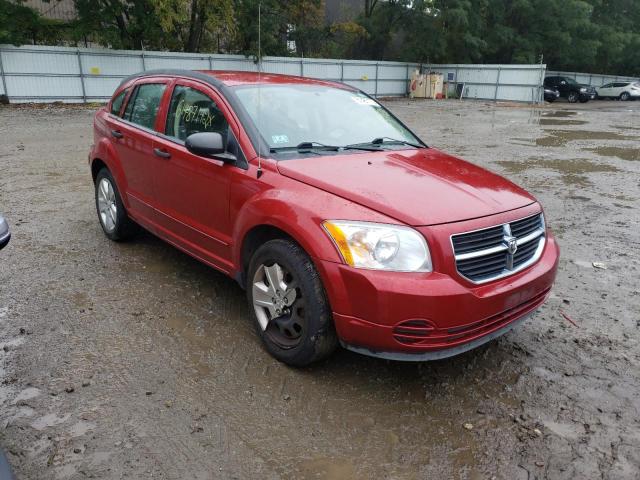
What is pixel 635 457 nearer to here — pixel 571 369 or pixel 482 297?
pixel 571 369

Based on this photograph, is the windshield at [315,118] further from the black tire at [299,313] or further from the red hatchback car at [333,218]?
the black tire at [299,313]

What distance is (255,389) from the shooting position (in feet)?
9.91

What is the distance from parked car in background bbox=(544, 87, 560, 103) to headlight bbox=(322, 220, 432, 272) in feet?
115

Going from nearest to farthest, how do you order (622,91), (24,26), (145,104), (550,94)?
1. (145,104)
2. (24,26)
3. (550,94)
4. (622,91)

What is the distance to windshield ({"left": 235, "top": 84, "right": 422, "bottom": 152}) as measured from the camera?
3686 mm

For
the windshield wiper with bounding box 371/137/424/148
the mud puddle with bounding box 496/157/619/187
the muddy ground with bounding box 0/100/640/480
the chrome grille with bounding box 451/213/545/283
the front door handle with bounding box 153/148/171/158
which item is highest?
the windshield wiper with bounding box 371/137/424/148

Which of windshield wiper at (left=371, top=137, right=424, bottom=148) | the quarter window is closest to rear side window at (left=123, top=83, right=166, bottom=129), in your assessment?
the quarter window

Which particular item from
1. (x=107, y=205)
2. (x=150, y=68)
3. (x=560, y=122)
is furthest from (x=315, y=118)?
(x=150, y=68)

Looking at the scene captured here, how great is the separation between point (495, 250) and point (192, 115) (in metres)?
2.52

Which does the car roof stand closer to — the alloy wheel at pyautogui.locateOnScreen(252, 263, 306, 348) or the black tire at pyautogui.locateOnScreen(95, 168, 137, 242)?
the black tire at pyautogui.locateOnScreen(95, 168, 137, 242)

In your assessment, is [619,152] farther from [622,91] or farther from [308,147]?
[622,91]

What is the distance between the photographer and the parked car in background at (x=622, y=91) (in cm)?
3747

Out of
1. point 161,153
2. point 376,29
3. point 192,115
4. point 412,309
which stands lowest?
point 412,309

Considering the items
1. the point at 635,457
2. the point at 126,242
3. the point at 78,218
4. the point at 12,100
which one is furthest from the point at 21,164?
the point at 12,100
